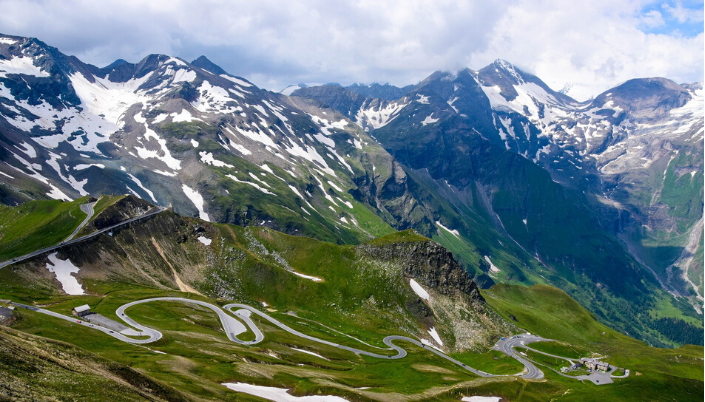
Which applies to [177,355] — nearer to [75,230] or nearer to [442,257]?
[75,230]

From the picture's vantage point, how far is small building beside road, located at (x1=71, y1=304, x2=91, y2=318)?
106 meters

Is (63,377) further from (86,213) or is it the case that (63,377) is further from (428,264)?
(428,264)

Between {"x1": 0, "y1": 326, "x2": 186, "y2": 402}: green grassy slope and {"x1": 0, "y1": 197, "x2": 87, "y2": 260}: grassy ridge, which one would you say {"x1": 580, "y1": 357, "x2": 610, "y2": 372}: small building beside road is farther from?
{"x1": 0, "y1": 197, "x2": 87, "y2": 260}: grassy ridge

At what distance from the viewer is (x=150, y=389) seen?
54.4 metres

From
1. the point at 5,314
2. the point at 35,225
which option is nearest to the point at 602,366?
the point at 5,314

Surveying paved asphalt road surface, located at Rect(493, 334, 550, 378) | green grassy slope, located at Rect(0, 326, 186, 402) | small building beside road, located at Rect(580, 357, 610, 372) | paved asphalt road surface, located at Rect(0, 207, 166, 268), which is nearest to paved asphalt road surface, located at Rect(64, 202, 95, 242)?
paved asphalt road surface, located at Rect(0, 207, 166, 268)

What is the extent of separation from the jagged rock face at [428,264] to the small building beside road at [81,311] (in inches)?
4322

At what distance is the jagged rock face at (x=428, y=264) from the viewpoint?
18588 cm

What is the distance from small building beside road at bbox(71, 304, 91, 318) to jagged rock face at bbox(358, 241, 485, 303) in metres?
110

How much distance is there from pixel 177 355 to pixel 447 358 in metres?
91.3

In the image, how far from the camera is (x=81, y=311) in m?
107

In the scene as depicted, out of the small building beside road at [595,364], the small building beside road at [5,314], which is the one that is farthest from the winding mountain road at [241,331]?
the small building beside road at [595,364]

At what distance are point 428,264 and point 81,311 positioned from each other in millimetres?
129841

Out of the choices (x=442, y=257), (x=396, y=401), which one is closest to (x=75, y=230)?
(x=396, y=401)
